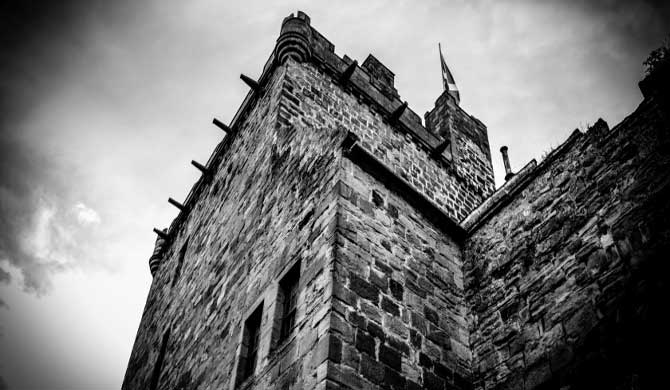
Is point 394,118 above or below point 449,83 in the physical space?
below

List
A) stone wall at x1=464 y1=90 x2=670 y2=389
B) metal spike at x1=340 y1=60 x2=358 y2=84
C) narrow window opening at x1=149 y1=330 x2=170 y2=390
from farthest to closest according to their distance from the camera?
metal spike at x1=340 y1=60 x2=358 y2=84
narrow window opening at x1=149 y1=330 x2=170 y2=390
stone wall at x1=464 y1=90 x2=670 y2=389

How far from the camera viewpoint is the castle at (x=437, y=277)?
4.34 m

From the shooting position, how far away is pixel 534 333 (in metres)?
4.97

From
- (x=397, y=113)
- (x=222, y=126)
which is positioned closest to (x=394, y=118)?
(x=397, y=113)

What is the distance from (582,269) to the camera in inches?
191

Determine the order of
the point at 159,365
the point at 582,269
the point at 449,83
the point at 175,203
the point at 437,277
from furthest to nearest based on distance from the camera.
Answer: the point at 449,83 < the point at 175,203 < the point at 159,365 < the point at 437,277 < the point at 582,269

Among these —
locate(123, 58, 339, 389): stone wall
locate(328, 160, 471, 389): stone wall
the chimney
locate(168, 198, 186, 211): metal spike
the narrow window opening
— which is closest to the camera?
locate(328, 160, 471, 389): stone wall

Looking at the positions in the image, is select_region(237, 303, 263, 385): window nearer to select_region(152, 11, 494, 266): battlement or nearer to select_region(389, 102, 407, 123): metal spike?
select_region(152, 11, 494, 266): battlement

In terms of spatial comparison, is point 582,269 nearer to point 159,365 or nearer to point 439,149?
point 439,149

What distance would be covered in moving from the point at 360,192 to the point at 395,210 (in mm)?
515

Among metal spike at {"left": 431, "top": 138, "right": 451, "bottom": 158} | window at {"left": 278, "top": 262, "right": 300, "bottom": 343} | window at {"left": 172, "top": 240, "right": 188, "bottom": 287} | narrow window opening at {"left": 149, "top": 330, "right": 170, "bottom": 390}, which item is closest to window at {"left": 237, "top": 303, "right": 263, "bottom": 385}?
window at {"left": 278, "top": 262, "right": 300, "bottom": 343}

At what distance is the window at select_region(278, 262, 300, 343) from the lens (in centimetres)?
535

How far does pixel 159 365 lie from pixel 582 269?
23.5 ft

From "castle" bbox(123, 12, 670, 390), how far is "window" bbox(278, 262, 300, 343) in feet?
0.08
